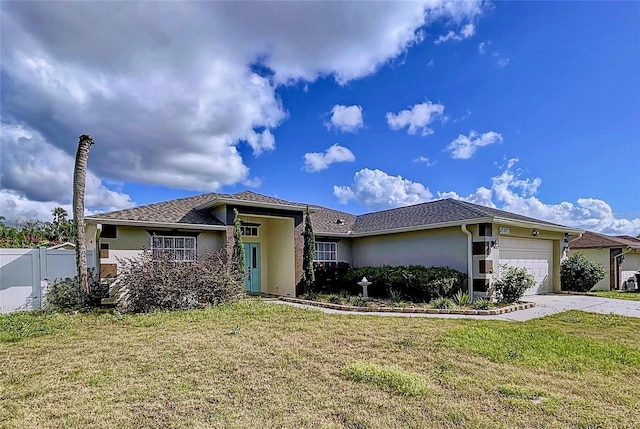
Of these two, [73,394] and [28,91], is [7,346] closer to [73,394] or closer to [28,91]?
[73,394]

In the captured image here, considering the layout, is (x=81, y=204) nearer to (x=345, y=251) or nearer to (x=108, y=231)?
(x=108, y=231)

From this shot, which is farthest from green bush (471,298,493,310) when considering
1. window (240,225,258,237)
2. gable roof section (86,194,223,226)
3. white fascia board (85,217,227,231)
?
gable roof section (86,194,223,226)

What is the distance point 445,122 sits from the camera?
16266 mm

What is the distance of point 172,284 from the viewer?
36.3ft

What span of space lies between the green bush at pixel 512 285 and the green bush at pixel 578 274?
5.84 metres

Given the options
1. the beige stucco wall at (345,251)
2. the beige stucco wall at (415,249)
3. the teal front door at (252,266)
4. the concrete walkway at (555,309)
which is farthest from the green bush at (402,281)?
the teal front door at (252,266)

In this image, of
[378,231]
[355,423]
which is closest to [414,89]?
[378,231]

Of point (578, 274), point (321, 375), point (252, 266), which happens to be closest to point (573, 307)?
point (578, 274)

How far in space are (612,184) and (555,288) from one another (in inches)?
216

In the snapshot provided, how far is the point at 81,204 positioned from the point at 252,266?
7.30 m

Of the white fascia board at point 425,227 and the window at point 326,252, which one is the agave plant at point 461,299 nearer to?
the white fascia board at point 425,227

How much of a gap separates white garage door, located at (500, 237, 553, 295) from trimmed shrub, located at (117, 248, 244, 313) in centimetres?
1080

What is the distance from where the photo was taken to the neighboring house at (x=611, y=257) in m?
21.2

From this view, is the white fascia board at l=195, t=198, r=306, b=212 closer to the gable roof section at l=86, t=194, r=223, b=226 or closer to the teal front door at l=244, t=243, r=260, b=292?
the gable roof section at l=86, t=194, r=223, b=226
